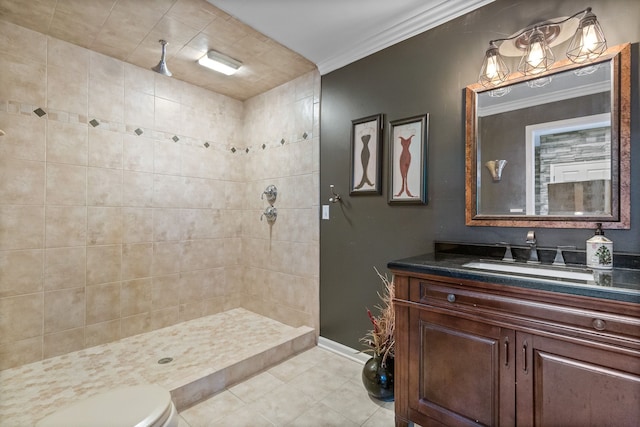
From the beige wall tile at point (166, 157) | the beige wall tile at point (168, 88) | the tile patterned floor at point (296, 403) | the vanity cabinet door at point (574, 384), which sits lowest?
the tile patterned floor at point (296, 403)

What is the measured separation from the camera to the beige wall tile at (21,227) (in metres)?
2.01

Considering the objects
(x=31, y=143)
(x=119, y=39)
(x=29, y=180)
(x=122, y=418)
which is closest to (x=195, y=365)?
(x=122, y=418)

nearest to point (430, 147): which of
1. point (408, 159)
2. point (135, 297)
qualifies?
point (408, 159)

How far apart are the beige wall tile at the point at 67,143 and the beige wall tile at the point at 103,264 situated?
Answer: 2.29 feet

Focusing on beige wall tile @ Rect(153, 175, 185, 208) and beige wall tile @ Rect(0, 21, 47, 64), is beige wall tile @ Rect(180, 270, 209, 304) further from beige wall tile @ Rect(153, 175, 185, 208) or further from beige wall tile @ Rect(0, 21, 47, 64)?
beige wall tile @ Rect(0, 21, 47, 64)

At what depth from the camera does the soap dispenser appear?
1265mm

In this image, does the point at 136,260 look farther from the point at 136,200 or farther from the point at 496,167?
the point at 496,167

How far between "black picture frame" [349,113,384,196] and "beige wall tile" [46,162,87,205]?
2.09 metres

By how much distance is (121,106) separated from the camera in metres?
2.50

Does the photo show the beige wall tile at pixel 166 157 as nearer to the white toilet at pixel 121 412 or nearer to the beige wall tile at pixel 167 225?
the beige wall tile at pixel 167 225

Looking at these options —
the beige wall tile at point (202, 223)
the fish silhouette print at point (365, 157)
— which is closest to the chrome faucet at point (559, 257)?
the fish silhouette print at point (365, 157)

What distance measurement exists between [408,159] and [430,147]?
159 millimetres

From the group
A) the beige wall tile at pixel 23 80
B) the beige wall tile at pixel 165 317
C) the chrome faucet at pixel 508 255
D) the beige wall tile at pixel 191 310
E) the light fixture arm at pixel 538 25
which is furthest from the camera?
the beige wall tile at pixel 191 310

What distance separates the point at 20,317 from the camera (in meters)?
2.07
